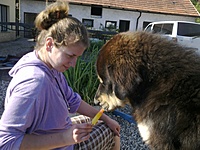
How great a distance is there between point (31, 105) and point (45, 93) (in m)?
0.13

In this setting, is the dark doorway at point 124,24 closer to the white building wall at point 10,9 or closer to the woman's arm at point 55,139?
the white building wall at point 10,9

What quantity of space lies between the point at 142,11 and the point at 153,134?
2256 cm

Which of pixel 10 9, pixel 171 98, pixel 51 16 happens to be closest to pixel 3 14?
pixel 10 9

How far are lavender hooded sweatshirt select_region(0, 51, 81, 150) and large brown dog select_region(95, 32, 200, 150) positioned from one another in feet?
1.45

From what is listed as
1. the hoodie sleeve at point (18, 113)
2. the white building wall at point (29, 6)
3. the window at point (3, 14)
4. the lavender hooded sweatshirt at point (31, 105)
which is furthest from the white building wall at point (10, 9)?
the hoodie sleeve at point (18, 113)

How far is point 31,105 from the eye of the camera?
1629 millimetres

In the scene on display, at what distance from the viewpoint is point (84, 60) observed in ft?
17.0

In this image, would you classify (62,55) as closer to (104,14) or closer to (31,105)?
(31,105)

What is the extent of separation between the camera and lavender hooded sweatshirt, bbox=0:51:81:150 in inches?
63.2

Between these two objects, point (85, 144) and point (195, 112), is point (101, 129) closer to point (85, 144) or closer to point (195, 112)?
point (85, 144)

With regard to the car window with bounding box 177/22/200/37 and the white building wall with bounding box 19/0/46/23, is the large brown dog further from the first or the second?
the white building wall with bounding box 19/0/46/23

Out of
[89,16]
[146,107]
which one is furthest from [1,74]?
[89,16]

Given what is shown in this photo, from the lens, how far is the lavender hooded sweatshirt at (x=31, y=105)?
63.2 inches

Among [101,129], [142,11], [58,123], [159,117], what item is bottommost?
[101,129]
